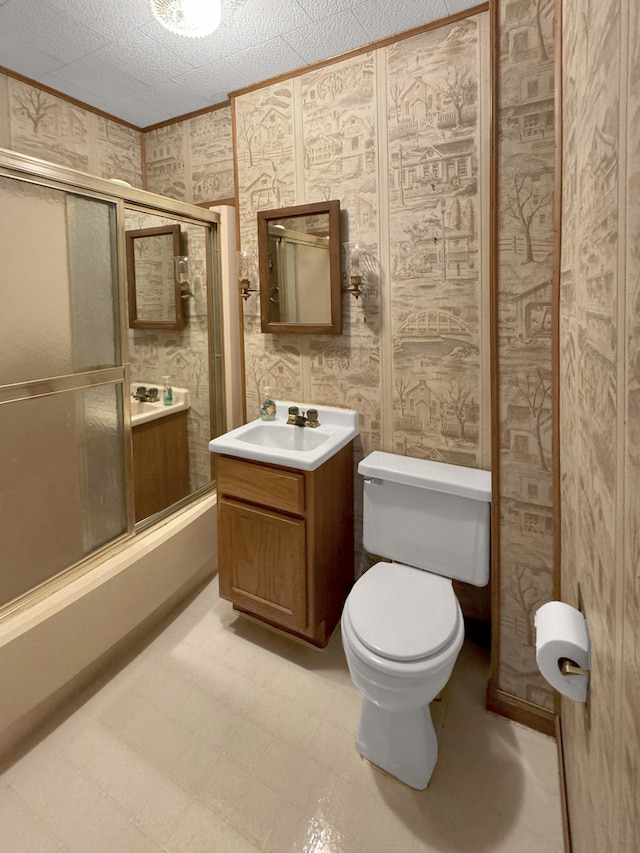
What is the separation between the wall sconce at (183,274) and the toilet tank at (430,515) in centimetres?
135

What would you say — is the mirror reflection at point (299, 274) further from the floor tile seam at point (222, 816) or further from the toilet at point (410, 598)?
the floor tile seam at point (222, 816)

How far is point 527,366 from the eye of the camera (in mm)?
1387

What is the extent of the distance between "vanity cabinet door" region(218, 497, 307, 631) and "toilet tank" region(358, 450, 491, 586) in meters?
0.31

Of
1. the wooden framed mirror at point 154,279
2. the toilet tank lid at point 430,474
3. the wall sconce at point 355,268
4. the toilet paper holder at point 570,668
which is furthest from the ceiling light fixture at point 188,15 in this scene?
the toilet paper holder at point 570,668

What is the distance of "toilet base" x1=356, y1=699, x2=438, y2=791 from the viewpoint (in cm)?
136

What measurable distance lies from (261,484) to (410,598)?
0.71 meters

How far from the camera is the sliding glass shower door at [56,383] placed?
58.2 inches

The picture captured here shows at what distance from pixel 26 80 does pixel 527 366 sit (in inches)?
101

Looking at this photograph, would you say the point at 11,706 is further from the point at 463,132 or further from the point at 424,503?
the point at 463,132

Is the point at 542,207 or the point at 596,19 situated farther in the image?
the point at 542,207

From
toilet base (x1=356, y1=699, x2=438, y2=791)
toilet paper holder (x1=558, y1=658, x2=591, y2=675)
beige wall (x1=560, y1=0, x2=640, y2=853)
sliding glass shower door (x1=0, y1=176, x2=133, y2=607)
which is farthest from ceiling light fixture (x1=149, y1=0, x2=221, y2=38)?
toilet base (x1=356, y1=699, x2=438, y2=791)

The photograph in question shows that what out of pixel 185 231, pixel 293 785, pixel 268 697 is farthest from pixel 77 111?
pixel 293 785

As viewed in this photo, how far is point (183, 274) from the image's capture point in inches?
92.1

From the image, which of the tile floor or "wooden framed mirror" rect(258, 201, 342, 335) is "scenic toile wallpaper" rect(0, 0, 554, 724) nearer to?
"wooden framed mirror" rect(258, 201, 342, 335)
